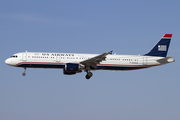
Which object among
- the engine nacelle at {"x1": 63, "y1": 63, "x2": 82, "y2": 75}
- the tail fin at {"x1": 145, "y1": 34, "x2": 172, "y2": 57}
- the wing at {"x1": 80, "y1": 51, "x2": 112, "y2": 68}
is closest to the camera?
the wing at {"x1": 80, "y1": 51, "x2": 112, "y2": 68}

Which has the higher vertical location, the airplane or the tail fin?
the tail fin

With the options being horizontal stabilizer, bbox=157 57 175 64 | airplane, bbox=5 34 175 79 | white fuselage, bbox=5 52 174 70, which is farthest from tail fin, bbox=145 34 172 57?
horizontal stabilizer, bbox=157 57 175 64

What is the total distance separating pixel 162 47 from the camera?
63.7m

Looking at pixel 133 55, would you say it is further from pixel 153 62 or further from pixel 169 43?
pixel 169 43

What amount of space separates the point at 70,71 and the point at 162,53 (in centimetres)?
1773

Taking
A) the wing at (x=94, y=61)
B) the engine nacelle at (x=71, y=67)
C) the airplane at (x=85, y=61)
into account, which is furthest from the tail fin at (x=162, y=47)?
the engine nacelle at (x=71, y=67)

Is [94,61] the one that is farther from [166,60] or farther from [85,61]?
[166,60]

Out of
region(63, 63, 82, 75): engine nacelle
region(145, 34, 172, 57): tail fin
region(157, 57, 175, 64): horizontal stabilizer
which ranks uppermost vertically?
region(145, 34, 172, 57): tail fin

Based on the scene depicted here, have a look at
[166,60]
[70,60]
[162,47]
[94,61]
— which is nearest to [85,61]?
[94,61]

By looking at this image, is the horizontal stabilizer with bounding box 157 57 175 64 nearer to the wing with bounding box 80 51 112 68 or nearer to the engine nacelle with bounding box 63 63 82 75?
the wing with bounding box 80 51 112 68

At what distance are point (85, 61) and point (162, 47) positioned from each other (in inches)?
632

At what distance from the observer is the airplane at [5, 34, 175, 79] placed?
56.3m

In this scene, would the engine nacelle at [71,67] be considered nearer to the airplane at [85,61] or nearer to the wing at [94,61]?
the airplane at [85,61]

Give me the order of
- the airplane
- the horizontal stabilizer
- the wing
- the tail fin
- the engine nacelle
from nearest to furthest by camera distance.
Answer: the wing → the engine nacelle → the airplane → the horizontal stabilizer → the tail fin
